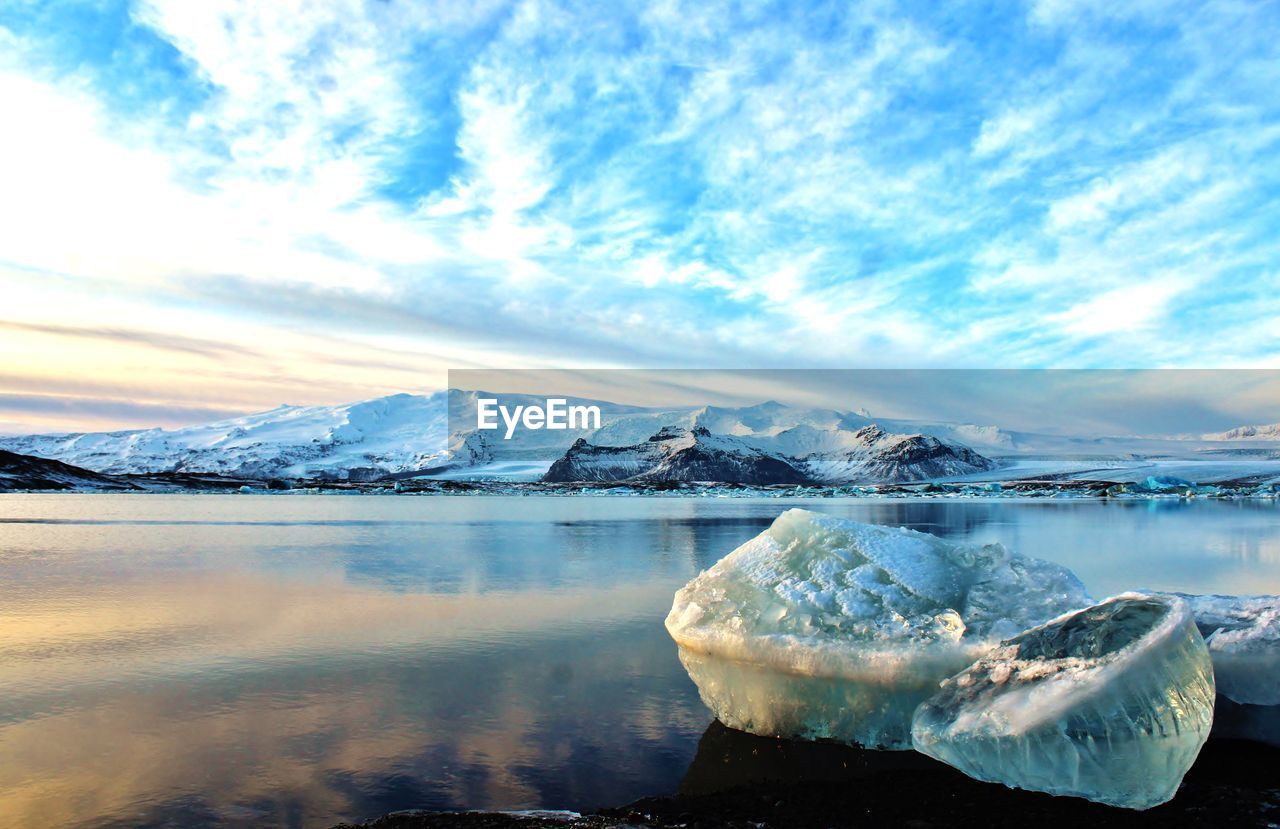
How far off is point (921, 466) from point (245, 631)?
171 metres

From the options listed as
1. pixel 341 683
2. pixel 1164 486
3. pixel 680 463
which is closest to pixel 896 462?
pixel 680 463

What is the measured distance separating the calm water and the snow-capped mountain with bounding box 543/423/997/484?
14310 cm

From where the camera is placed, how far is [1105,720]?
14.7ft

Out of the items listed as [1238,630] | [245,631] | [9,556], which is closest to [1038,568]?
[1238,630]

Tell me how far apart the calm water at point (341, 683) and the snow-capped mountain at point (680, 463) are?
472 ft

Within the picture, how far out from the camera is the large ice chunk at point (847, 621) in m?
5.73

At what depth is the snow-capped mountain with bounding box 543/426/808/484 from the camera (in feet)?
540

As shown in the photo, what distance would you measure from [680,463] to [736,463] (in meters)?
12.8

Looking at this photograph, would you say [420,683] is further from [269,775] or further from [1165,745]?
[1165,745]

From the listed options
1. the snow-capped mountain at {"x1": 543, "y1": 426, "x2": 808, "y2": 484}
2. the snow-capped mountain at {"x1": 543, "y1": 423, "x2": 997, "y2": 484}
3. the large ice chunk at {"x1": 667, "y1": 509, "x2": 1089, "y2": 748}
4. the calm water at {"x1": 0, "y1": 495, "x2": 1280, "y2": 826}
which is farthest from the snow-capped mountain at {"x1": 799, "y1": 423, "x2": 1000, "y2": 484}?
the large ice chunk at {"x1": 667, "y1": 509, "x2": 1089, "y2": 748}

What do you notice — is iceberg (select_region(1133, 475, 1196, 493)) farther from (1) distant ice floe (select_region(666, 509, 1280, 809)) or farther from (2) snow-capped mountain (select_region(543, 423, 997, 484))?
(1) distant ice floe (select_region(666, 509, 1280, 809))

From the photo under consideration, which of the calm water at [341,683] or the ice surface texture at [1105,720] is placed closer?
the ice surface texture at [1105,720]

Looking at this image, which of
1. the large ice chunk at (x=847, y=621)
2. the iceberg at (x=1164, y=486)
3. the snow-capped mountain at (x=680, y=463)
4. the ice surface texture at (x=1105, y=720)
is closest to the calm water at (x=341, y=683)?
the large ice chunk at (x=847, y=621)

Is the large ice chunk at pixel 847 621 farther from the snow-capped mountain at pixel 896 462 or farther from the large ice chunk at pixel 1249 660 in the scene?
the snow-capped mountain at pixel 896 462
